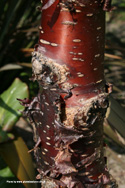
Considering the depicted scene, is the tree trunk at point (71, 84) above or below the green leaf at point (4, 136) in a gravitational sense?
above

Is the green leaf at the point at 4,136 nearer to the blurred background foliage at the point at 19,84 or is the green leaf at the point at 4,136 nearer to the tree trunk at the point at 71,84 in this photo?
the blurred background foliage at the point at 19,84

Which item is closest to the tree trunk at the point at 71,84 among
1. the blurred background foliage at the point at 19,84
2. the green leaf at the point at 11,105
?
the blurred background foliage at the point at 19,84

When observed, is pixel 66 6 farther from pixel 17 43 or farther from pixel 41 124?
pixel 17 43

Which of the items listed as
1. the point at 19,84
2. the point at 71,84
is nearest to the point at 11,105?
the point at 19,84

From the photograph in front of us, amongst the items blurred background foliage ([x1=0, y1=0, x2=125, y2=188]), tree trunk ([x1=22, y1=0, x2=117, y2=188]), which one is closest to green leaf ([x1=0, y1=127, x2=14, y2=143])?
blurred background foliage ([x1=0, y1=0, x2=125, y2=188])

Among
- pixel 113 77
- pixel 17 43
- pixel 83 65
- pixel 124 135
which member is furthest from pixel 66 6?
pixel 113 77

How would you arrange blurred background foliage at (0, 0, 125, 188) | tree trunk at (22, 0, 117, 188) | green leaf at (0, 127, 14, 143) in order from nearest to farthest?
tree trunk at (22, 0, 117, 188)
blurred background foliage at (0, 0, 125, 188)
green leaf at (0, 127, 14, 143)

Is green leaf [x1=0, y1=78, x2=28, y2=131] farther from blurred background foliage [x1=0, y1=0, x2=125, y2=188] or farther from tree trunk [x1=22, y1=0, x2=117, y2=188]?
tree trunk [x1=22, y1=0, x2=117, y2=188]
